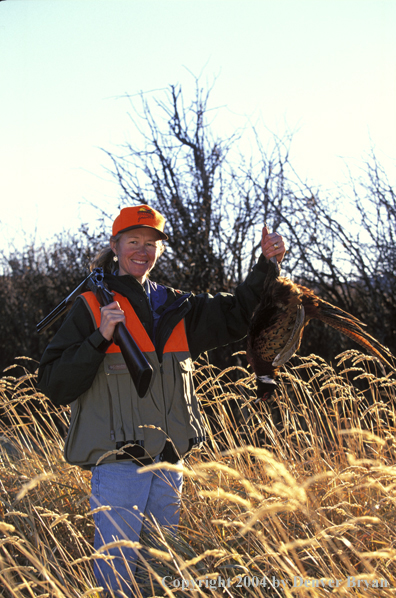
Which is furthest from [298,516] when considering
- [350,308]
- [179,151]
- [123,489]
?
[179,151]

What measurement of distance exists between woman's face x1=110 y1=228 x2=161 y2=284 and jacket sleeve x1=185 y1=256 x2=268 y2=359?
36 cm

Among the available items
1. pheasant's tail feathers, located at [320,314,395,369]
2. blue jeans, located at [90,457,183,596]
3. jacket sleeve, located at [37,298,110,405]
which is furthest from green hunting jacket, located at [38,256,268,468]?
pheasant's tail feathers, located at [320,314,395,369]

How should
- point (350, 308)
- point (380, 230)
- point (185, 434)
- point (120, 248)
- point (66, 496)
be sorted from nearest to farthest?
1. point (185, 434)
2. point (120, 248)
3. point (66, 496)
4. point (380, 230)
5. point (350, 308)

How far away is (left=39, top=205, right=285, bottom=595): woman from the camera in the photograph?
7.38 feet

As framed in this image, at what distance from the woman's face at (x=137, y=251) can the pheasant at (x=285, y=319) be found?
65cm

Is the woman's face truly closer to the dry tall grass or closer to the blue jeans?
the dry tall grass

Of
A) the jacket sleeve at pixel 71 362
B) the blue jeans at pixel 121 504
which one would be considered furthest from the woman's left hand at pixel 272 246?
the blue jeans at pixel 121 504

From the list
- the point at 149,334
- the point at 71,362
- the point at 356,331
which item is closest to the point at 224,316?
the point at 149,334

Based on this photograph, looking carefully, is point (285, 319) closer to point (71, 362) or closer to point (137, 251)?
point (137, 251)

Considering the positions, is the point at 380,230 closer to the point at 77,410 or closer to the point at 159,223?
the point at 159,223

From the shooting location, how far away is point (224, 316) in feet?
9.04

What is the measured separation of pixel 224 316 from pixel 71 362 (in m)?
Answer: 0.91

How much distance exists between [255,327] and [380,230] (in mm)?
3944

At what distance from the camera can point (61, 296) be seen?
882 centimetres
